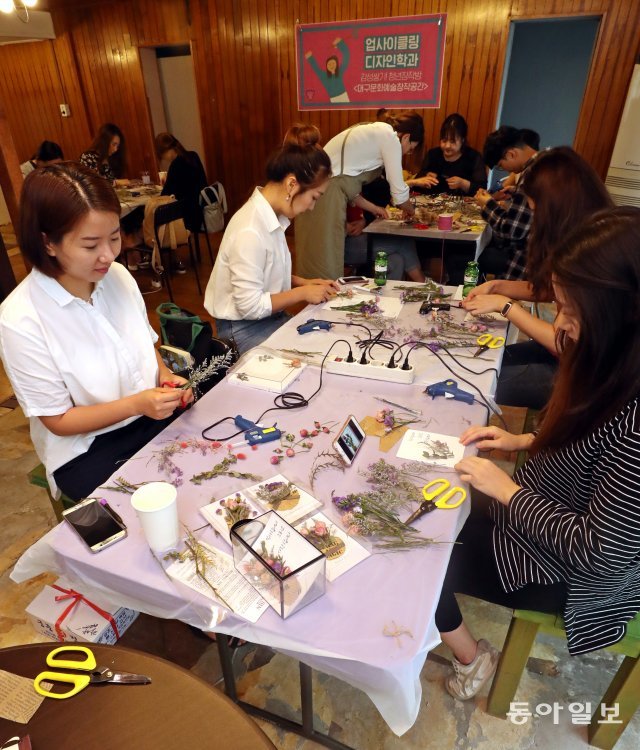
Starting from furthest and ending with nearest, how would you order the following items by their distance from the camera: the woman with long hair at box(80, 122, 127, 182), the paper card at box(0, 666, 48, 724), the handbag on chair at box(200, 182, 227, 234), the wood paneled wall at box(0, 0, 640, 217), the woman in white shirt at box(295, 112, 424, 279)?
the woman with long hair at box(80, 122, 127, 182)
the wood paneled wall at box(0, 0, 640, 217)
the handbag on chair at box(200, 182, 227, 234)
the woman in white shirt at box(295, 112, 424, 279)
the paper card at box(0, 666, 48, 724)

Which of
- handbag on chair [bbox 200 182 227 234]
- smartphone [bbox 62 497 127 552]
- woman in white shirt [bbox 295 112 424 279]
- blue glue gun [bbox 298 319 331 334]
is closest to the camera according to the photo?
smartphone [bbox 62 497 127 552]

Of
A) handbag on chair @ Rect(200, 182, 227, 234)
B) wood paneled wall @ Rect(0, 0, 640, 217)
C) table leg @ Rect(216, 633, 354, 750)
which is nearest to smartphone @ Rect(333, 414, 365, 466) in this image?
table leg @ Rect(216, 633, 354, 750)

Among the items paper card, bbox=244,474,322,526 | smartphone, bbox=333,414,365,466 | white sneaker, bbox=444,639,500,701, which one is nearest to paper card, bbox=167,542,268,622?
paper card, bbox=244,474,322,526

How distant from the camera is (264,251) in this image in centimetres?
206

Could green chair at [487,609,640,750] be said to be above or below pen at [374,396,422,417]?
below

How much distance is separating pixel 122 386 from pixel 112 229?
47cm

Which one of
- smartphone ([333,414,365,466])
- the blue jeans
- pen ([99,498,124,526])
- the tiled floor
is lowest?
the tiled floor

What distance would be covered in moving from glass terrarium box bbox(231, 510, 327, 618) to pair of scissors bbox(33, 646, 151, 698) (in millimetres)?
232

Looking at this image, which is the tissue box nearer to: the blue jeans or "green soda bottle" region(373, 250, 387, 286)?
the blue jeans

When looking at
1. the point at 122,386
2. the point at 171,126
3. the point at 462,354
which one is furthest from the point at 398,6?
the point at 122,386

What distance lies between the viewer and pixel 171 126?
265 inches

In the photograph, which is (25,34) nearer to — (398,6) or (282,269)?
(398,6)

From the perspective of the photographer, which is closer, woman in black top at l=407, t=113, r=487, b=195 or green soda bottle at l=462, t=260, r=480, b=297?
green soda bottle at l=462, t=260, r=480, b=297

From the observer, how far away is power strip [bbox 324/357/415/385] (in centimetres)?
153
